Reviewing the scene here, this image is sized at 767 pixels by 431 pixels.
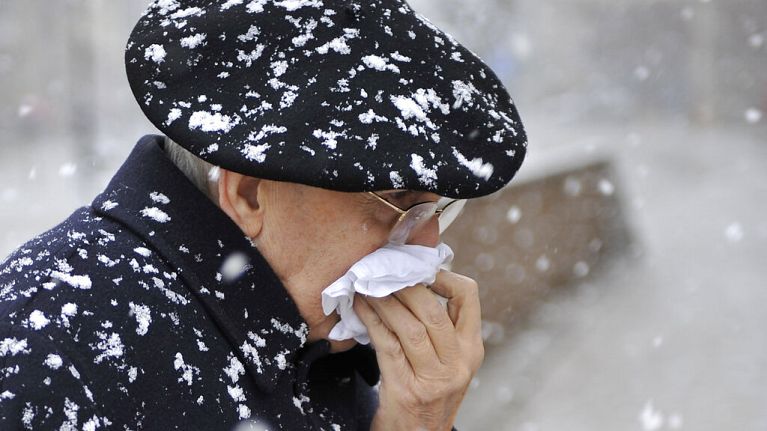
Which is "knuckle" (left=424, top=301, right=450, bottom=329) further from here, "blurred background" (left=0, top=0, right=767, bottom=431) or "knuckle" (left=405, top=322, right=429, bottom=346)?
"blurred background" (left=0, top=0, right=767, bottom=431)

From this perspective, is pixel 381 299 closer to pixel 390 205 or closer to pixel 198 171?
pixel 390 205

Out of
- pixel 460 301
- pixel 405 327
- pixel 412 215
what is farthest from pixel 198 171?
pixel 460 301

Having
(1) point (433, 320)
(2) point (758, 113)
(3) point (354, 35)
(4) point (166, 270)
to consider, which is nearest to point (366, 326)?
(1) point (433, 320)

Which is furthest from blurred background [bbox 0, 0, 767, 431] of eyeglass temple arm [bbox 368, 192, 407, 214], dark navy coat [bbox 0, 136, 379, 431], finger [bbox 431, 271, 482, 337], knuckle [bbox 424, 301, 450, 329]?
dark navy coat [bbox 0, 136, 379, 431]

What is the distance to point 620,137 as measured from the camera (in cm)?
1939

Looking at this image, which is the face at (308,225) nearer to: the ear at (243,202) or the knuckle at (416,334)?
the ear at (243,202)

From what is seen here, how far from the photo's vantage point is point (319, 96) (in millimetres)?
1728

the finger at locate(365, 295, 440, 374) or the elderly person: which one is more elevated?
the elderly person

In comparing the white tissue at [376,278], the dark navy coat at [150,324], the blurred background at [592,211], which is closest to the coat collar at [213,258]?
the dark navy coat at [150,324]

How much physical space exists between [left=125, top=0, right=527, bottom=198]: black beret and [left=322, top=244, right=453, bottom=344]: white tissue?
0.87ft

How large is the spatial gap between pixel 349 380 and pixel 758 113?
69.9ft

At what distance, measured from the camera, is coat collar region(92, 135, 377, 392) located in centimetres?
183

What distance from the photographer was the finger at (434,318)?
207 cm

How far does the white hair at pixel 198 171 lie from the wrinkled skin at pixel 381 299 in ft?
0.07
